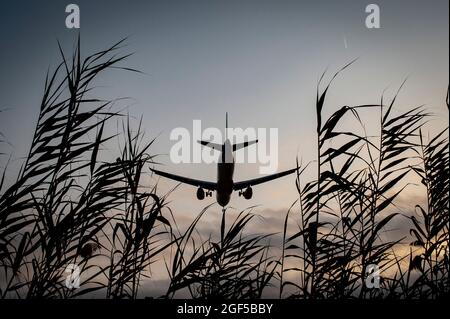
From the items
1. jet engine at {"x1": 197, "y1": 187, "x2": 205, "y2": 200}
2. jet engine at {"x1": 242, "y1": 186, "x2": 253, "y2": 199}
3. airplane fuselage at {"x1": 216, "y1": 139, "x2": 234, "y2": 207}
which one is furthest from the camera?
jet engine at {"x1": 197, "y1": 187, "x2": 205, "y2": 200}

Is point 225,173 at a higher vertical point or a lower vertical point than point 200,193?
higher

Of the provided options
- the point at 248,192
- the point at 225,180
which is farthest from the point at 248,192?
the point at 225,180

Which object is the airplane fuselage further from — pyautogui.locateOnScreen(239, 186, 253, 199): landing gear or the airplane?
pyautogui.locateOnScreen(239, 186, 253, 199): landing gear

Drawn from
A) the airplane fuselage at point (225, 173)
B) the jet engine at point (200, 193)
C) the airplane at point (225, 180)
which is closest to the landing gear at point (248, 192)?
the airplane at point (225, 180)

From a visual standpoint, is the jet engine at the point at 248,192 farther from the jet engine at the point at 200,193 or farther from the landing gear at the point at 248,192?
the jet engine at the point at 200,193

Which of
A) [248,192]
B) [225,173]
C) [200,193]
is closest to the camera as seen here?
[225,173]

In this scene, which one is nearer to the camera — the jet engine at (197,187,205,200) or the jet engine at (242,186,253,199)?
the jet engine at (242,186,253,199)

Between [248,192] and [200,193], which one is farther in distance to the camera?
[200,193]

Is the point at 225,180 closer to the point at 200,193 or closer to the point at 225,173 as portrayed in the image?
the point at 225,173

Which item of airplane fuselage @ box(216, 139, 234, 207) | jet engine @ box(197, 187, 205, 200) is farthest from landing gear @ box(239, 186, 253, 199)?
jet engine @ box(197, 187, 205, 200)

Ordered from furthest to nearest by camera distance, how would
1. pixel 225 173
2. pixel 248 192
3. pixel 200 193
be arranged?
pixel 200 193
pixel 248 192
pixel 225 173
